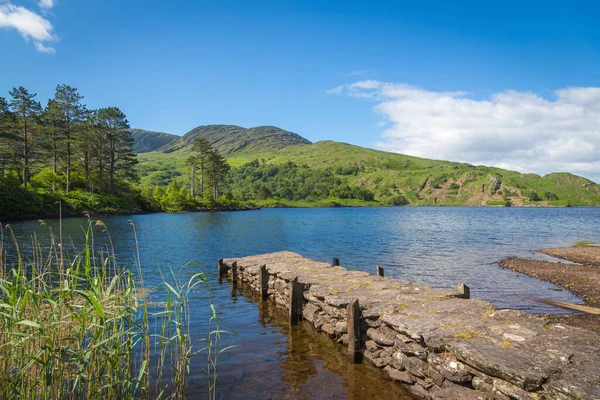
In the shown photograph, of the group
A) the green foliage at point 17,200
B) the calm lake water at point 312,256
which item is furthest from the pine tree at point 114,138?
the calm lake water at point 312,256

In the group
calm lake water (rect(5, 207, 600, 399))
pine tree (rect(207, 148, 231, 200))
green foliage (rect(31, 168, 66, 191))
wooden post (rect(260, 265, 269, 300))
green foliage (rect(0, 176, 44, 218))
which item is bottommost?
calm lake water (rect(5, 207, 600, 399))

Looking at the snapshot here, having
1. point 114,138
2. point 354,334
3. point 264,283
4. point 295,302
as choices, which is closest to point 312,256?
point 264,283

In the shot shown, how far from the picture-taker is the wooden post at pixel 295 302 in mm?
14578

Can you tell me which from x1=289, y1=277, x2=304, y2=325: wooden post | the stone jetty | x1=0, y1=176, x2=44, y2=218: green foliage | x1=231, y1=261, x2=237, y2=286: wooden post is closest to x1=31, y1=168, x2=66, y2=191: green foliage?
x1=0, y1=176, x2=44, y2=218: green foliage

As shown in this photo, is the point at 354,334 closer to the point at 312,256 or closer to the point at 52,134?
the point at 312,256

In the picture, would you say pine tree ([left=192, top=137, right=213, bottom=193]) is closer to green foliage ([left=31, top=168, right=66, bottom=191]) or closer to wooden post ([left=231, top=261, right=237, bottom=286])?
green foliage ([left=31, top=168, right=66, bottom=191])

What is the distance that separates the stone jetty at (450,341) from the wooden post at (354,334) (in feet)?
0.09

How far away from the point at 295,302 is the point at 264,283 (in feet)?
13.4

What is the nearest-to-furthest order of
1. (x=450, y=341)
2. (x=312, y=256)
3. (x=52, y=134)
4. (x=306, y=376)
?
(x=450, y=341), (x=306, y=376), (x=312, y=256), (x=52, y=134)

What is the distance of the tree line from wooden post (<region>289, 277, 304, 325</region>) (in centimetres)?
6638

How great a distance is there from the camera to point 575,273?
24844 mm

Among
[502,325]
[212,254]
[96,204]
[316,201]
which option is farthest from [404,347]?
[316,201]

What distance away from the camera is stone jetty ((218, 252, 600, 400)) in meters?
6.75

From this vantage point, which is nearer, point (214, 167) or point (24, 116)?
point (24, 116)
